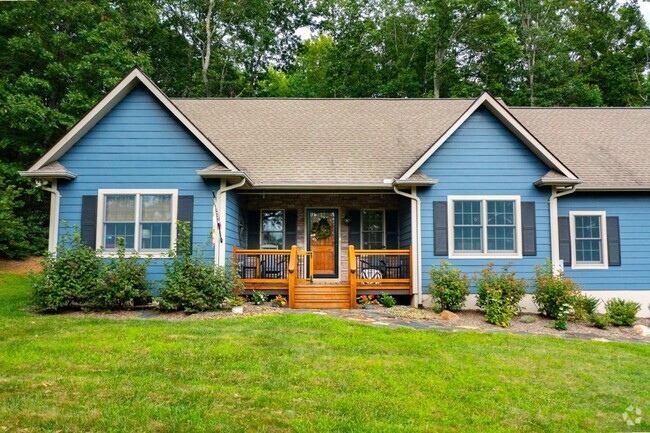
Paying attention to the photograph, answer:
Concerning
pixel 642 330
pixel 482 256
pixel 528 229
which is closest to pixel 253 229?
pixel 482 256

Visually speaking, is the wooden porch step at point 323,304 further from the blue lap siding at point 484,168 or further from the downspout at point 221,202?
the blue lap siding at point 484,168

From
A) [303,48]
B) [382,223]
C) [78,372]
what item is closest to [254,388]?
[78,372]

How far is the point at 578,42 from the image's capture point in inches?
1160

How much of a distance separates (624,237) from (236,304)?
9.34m

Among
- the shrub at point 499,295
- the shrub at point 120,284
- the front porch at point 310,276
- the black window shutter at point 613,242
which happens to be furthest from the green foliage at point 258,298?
the black window shutter at point 613,242

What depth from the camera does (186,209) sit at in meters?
10.3

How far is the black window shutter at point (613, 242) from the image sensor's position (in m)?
11.4

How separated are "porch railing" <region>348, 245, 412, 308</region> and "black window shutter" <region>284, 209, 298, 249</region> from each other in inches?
87.5

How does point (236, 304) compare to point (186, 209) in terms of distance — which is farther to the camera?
point (186, 209)

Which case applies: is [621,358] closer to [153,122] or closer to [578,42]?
[153,122]

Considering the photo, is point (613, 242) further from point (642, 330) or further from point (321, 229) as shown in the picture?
point (321, 229)

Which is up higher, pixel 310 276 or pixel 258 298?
pixel 310 276

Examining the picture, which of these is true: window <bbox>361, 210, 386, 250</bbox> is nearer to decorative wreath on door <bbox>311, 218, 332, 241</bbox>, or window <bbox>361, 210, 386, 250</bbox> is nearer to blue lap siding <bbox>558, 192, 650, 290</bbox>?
decorative wreath on door <bbox>311, 218, 332, 241</bbox>

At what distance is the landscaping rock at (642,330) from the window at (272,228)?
836 cm
